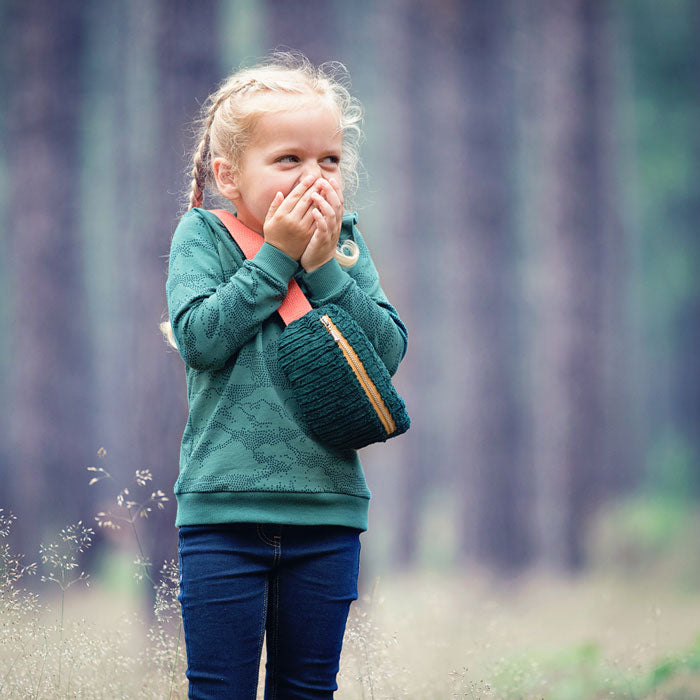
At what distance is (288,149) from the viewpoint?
60.0 inches

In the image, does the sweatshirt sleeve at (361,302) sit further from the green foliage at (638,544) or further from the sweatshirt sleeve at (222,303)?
the green foliage at (638,544)

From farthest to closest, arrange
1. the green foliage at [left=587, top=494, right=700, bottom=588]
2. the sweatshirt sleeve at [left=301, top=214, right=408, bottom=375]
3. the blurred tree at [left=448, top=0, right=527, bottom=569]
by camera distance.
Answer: the blurred tree at [left=448, top=0, right=527, bottom=569] < the green foliage at [left=587, top=494, right=700, bottom=588] < the sweatshirt sleeve at [left=301, top=214, right=408, bottom=375]

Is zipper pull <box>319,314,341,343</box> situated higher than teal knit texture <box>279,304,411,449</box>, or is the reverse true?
zipper pull <box>319,314,341,343</box>

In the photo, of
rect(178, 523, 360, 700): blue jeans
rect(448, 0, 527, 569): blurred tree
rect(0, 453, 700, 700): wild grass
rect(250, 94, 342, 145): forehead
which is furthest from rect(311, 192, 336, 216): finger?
rect(448, 0, 527, 569): blurred tree

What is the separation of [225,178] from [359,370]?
47cm

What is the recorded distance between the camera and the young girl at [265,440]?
1.42 meters

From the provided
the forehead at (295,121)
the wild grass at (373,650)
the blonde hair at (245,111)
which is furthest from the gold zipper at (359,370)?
the wild grass at (373,650)

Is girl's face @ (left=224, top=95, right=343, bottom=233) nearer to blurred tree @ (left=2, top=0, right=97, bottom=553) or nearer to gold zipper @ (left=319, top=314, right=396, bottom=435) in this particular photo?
gold zipper @ (left=319, top=314, right=396, bottom=435)

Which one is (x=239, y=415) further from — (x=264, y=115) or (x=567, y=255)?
(x=567, y=255)

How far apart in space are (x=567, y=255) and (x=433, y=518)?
→ 6.50 ft

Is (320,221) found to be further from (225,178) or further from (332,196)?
(225,178)

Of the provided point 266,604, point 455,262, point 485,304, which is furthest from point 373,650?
point 455,262

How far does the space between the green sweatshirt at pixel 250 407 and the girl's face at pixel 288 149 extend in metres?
0.13

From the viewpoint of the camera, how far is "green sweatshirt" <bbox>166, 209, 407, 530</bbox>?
55.9 inches
